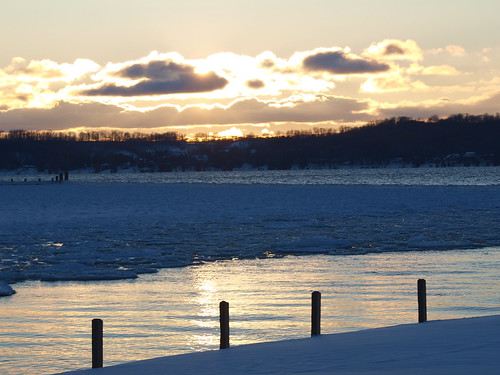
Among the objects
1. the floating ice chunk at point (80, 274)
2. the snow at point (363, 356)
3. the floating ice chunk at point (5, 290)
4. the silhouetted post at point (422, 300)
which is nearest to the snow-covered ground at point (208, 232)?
the floating ice chunk at point (80, 274)

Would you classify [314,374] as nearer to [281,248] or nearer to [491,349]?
[491,349]

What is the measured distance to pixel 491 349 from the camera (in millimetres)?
10242

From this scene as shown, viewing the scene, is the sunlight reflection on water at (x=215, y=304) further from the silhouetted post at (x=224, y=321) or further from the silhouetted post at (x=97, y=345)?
the silhouetted post at (x=97, y=345)

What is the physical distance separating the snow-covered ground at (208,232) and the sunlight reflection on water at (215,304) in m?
2.46

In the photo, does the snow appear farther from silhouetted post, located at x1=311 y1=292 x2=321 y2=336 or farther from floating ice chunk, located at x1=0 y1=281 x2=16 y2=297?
floating ice chunk, located at x1=0 y1=281 x2=16 y2=297

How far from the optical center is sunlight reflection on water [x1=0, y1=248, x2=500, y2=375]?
13.1 m

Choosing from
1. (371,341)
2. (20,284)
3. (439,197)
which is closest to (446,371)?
(371,341)

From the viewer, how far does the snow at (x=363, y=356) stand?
9.59 m

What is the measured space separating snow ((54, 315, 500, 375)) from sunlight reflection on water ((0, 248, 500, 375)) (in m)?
1.49

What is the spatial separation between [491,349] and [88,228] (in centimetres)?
2770

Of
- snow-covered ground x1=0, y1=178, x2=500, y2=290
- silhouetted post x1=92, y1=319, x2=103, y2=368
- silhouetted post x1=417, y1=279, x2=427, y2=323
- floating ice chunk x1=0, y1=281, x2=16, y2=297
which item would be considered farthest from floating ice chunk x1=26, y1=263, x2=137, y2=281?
silhouetted post x1=92, y1=319, x2=103, y2=368

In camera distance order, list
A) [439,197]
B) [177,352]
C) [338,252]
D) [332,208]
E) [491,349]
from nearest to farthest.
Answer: [491,349]
[177,352]
[338,252]
[332,208]
[439,197]

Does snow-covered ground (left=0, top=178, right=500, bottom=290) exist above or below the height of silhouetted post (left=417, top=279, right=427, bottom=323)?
below

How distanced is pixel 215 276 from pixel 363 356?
1067 cm
